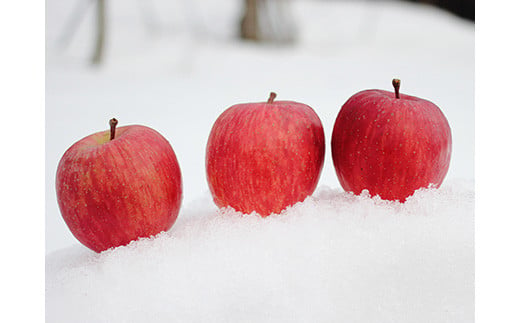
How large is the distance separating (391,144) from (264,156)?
0.11m

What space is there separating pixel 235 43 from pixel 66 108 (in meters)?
0.79

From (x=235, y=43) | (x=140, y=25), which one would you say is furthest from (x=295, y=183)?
(x=140, y=25)

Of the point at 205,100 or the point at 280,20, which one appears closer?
the point at 205,100

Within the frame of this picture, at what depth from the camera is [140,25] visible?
149cm

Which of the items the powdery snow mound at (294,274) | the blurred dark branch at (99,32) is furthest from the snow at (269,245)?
the blurred dark branch at (99,32)

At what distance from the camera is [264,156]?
479mm

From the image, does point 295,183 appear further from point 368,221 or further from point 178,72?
point 178,72

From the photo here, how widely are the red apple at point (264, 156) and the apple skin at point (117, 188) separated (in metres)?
0.04

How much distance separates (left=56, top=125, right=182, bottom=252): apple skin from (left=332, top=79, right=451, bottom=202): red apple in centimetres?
15

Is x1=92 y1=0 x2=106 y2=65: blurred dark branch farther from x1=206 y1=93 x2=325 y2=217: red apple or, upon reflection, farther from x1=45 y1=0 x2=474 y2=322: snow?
x1=206 y1=93 x2=325 y2=217: red apple

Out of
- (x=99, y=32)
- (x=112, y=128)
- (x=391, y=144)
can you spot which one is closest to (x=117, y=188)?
(x=112, y=128)

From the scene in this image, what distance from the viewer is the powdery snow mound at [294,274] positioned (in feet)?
1.38

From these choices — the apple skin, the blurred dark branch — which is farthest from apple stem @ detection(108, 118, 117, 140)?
the blurred dark branch

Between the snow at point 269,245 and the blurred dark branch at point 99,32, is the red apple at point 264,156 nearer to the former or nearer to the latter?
the snow at point 269,245
